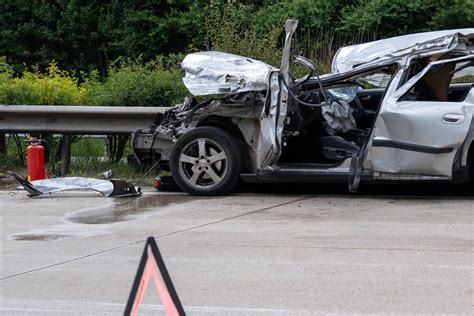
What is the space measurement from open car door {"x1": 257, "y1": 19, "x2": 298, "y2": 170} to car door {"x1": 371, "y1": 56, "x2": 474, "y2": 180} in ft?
3.58

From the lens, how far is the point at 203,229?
329 inches

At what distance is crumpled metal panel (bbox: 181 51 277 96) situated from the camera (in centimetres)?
995

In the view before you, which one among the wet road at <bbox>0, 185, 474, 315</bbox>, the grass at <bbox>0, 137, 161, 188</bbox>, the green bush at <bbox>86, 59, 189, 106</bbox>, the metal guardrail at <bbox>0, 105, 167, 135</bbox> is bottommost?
the grass at <bbox>0, 137, 161, 188</bbox>

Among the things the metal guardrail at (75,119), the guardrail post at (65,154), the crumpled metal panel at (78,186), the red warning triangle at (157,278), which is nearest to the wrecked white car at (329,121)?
the crumpled metal panel at (78,186)

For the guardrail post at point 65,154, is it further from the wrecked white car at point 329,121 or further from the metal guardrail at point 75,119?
the wrecked white car at point 329,121

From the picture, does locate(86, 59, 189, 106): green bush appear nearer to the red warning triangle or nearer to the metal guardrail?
the metal guardrail

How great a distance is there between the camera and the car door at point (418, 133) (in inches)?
357

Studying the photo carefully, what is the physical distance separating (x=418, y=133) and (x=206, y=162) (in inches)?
99.7

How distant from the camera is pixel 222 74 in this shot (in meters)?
10.2

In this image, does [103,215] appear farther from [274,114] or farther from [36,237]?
[274,114]

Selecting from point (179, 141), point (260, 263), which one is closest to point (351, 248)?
point (260, 263)

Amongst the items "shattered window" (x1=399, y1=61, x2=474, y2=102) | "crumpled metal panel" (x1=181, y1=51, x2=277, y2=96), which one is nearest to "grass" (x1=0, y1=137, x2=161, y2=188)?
"crumpled metal panel" (x1=181, y1=51, x2=277, y2=96)

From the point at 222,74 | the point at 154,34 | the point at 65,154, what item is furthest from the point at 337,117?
the point at 154,34

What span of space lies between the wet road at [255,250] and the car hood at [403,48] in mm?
1574
